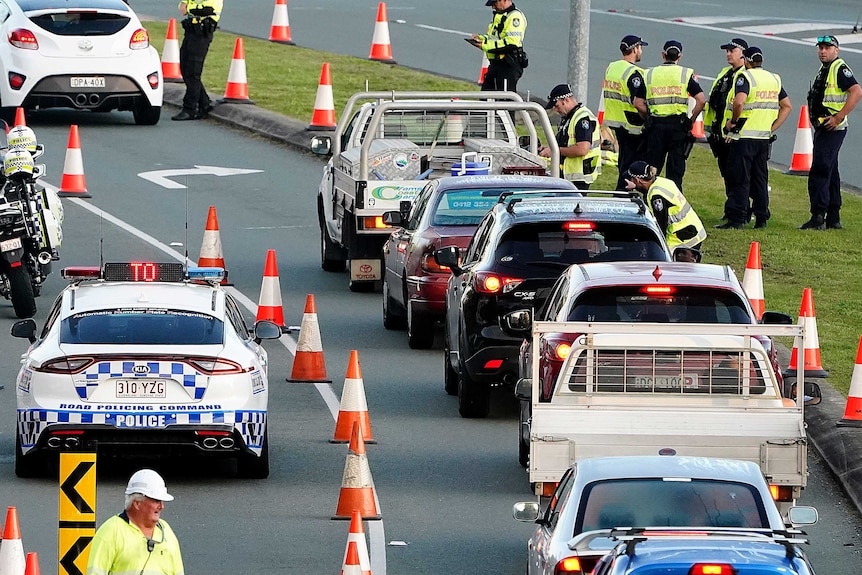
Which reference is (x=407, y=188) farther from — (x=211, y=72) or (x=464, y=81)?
(x=211, y=72)

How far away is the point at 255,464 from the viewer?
14.5 meters

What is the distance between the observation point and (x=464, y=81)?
35156 mm

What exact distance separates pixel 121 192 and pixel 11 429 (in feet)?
38.9

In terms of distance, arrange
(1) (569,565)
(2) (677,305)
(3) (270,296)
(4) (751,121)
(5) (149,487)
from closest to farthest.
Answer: (5) (149,487) → (1) (569,565) → (2) (677,305) → (3) (270,296) → (4) (751,121)

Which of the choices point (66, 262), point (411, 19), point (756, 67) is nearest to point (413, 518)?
point (66, 262)

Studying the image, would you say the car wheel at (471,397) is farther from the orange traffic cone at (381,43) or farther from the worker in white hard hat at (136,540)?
the orange traffic cone at (381,43)

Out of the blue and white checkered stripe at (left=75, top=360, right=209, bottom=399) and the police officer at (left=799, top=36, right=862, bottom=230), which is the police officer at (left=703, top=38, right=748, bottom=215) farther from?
the blue and white checkered stripe at (left=75, top=360, right=209, bottom=399)

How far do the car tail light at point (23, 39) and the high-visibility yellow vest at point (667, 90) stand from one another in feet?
34.0

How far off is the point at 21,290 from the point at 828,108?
922 centimetres

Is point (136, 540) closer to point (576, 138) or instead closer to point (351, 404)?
point (351, 404)

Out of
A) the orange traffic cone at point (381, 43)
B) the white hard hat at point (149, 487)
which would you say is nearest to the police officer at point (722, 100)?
the orange traffic cone at point (381, 43)

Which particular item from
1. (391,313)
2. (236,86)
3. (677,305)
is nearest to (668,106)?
(391,313)

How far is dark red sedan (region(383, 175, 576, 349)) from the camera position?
736 inches

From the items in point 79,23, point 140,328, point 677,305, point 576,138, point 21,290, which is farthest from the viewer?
point 79,23
